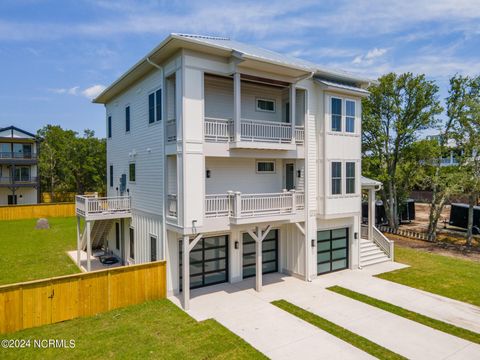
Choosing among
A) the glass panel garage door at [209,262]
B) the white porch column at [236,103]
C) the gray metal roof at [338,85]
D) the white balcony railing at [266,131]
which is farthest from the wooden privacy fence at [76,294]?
the gray metal roof at [338,85]

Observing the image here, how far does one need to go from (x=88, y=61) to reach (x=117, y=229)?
388 inches

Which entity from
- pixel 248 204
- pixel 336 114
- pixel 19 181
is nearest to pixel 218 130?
pixel 248 204

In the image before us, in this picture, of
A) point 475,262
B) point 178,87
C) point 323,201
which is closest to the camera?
point 178,87

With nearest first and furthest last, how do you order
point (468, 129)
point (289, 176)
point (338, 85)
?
point (338, 85)
point (289, 176)
point (468, 129)

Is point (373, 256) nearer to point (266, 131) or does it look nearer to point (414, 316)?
point (414, 316)

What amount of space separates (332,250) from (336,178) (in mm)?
3738

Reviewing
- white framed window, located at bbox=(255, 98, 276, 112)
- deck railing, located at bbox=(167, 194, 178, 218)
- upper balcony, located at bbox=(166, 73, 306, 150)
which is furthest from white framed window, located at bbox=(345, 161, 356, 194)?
deck railing, located at bbox=(167, 194, 178, 218)

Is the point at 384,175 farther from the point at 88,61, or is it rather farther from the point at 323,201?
the point at 88,61

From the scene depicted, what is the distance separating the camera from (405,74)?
24.7 metres

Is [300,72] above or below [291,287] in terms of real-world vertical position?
above

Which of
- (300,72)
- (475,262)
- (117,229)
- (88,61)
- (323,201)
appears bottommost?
(475,262)

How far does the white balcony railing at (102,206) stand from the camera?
15149 mm

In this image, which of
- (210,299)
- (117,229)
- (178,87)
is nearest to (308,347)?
(210,299)

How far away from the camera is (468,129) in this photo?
21312 millimetres
